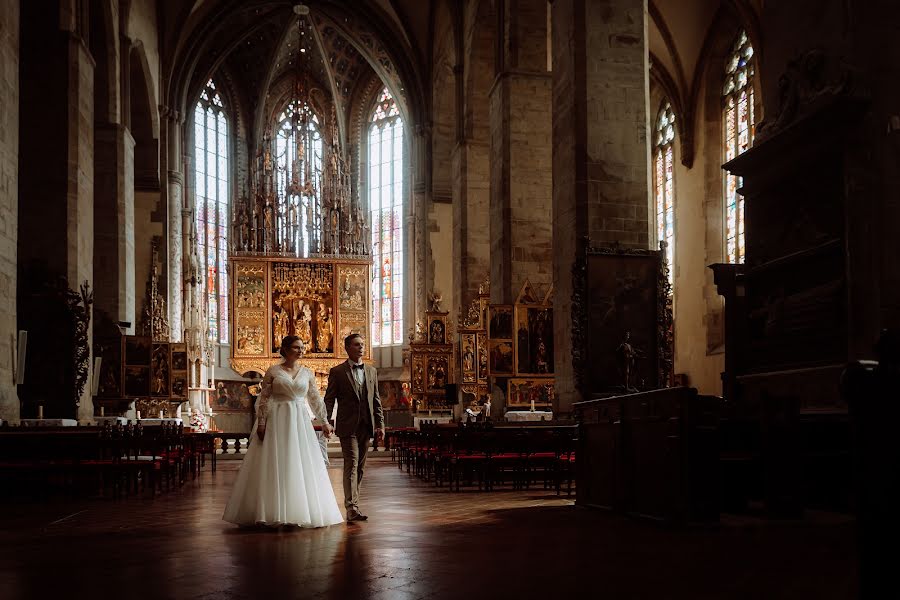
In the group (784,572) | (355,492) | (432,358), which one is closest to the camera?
(784,572)

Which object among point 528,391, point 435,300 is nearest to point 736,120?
point 435,300

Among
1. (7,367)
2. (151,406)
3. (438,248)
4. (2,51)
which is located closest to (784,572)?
(7,367)

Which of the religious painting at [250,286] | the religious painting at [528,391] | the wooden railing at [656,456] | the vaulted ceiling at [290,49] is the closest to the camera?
the wooden railing at [656,456]

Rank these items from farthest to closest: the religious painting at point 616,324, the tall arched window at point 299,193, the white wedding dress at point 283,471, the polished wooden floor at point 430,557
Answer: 1. the tall arched window at point 299,193
2. the religious painting at point 616,324
3. the white wedding dress at point 283,471
4. the polished wooden floor at point 430,557

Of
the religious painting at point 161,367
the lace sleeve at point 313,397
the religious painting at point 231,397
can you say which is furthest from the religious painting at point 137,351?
the lace sleeve at point 313,397

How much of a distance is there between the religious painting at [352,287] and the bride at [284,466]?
22.7 metres

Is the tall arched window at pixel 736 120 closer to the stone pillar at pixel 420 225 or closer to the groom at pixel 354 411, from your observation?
the stone pillar at pixel 420 225

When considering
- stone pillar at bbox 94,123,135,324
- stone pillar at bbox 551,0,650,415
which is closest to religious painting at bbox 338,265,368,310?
stone pillar at bbox 94,123,135,324

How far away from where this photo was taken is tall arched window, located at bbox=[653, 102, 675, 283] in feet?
83.4

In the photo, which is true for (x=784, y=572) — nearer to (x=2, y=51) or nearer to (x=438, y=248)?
(x=2, y=51)

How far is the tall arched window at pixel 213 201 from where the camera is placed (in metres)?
32.4

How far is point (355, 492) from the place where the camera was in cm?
752

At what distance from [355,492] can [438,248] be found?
2191cm

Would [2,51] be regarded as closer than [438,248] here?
Yes
